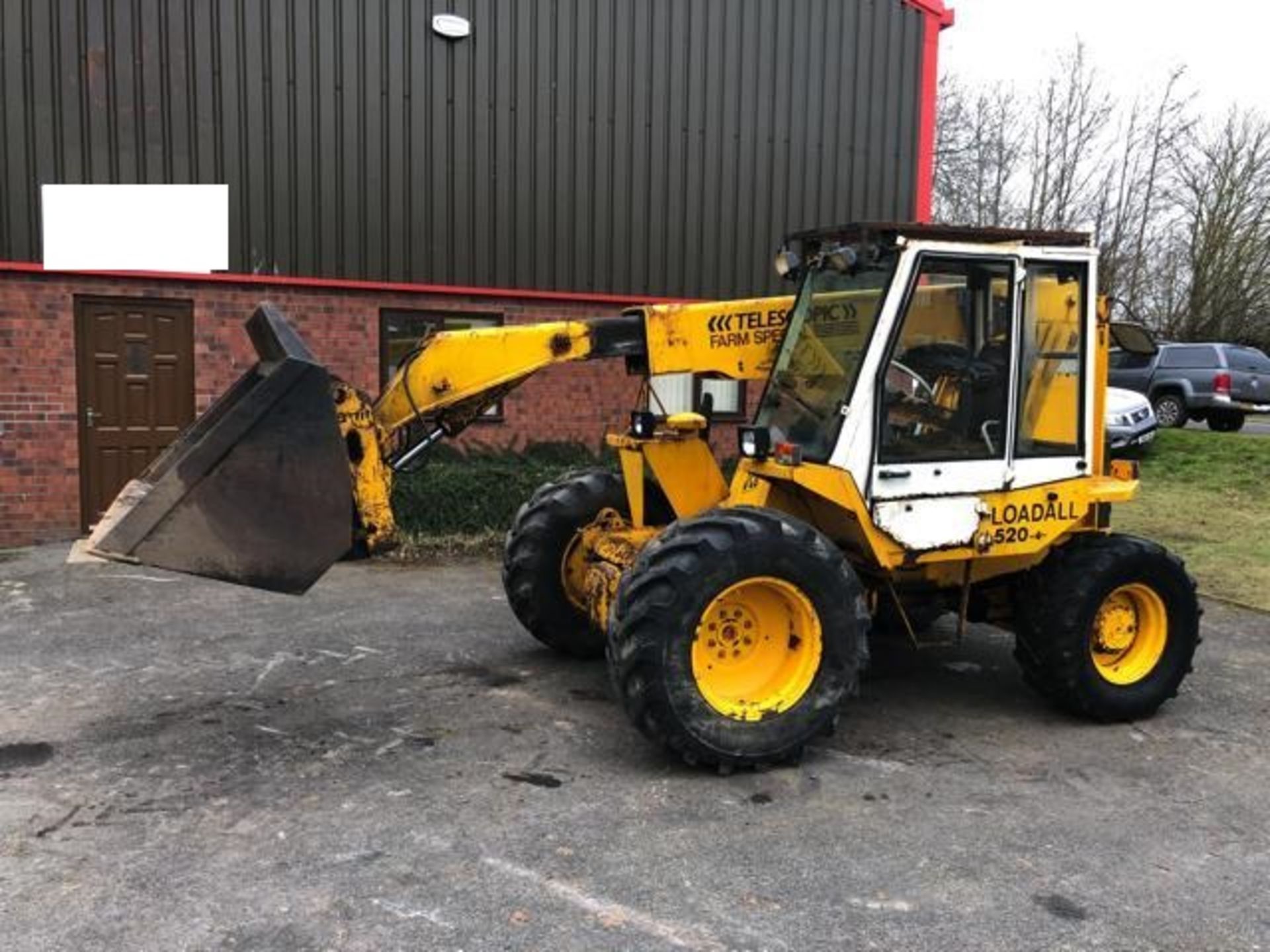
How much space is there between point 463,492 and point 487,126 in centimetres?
374

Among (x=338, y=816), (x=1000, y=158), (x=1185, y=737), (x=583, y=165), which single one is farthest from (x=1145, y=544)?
(x=1000, y=158)

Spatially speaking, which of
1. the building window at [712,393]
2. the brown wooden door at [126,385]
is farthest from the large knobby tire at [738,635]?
the building window at [712,393]

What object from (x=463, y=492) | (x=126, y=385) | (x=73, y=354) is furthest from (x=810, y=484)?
(x=73, y=354)

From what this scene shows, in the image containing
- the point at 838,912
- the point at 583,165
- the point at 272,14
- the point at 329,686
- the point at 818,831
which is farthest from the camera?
the point at 583,165

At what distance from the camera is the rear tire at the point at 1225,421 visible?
19266 mm

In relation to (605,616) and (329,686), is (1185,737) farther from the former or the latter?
(329,686)

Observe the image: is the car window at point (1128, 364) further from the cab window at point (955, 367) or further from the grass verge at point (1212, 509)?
the cab window at point (955, 367)

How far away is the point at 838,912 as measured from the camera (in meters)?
3.43

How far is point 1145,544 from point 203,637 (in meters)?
5.45

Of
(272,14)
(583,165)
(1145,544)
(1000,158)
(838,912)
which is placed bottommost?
(838,912)

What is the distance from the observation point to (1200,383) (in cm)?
1891

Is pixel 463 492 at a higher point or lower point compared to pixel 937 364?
lower

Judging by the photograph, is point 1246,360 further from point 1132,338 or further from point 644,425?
point 644,425

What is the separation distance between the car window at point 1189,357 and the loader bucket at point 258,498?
60.4 ft
